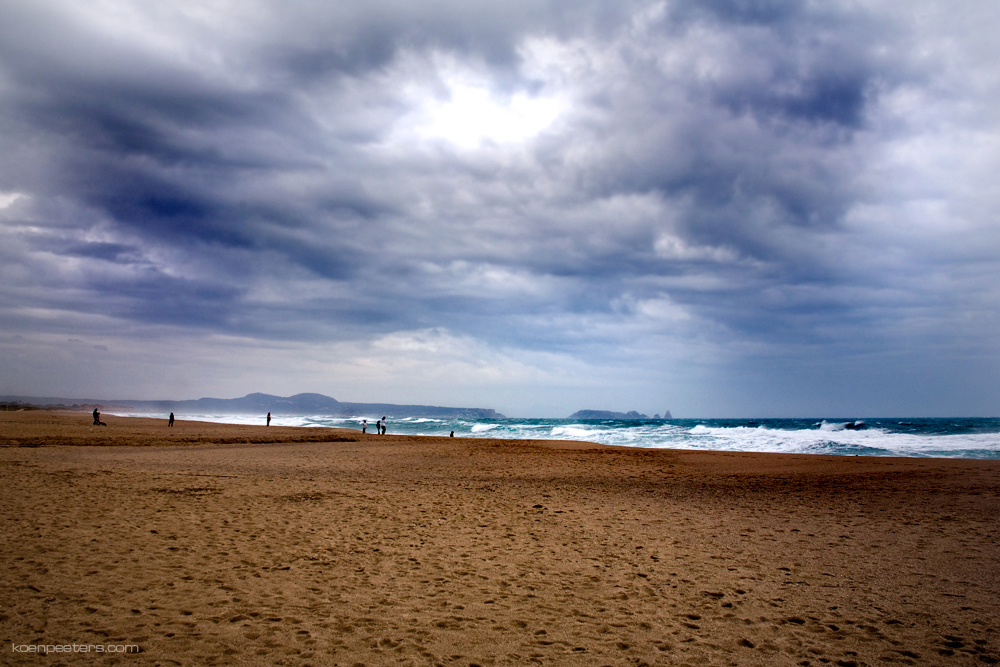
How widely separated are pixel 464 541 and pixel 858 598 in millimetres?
5878

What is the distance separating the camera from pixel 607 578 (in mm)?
7230

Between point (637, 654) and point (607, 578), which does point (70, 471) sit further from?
point (637, 654)

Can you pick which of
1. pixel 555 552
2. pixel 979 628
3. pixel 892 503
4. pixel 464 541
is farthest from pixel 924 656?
pixel 892 503

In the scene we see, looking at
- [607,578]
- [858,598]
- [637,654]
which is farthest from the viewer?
[607,578]

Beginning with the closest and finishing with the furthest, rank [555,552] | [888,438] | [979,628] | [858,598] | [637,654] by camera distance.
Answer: [637,654] < [979,628] < [858,598] < [555,552] < [888,438]

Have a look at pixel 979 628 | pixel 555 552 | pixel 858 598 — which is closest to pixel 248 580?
pixel 555 552

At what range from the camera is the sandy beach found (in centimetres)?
508

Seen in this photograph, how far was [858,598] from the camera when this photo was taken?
6.49 metres

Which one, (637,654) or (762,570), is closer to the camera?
(637,654)

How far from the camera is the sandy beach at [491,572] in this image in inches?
200

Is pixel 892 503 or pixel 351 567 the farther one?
pixel 892 503

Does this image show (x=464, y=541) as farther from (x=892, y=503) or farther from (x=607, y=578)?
(x=892, y=503)

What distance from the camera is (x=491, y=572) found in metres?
7.41

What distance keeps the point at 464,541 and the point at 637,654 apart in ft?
Result: 15.0
